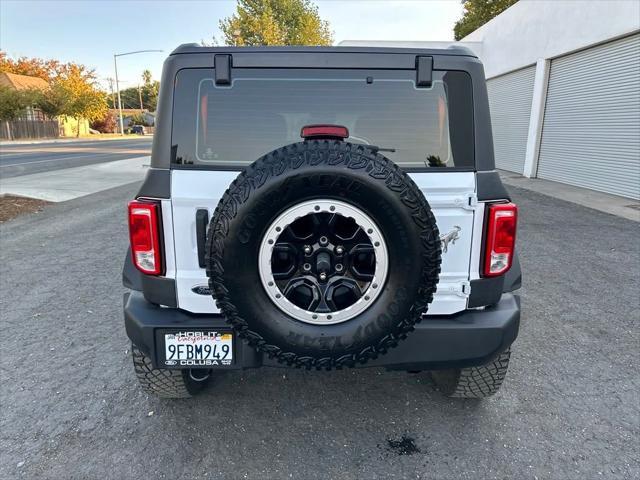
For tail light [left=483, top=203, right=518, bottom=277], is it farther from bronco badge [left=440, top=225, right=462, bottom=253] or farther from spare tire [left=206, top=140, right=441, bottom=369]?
spare tire [left=206, top=140, right=441, bottom=369]

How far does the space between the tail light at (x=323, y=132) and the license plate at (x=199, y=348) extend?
3.25ft

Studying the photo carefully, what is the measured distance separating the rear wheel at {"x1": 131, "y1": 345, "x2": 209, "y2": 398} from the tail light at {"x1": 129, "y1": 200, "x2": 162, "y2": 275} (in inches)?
22.9

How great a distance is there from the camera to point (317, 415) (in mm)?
2574

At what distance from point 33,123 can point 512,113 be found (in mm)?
44415

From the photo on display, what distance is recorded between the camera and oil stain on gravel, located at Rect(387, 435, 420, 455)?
2.28 m

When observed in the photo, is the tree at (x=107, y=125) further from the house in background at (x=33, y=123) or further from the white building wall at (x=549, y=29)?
the white building wall at (x=549, y=29)

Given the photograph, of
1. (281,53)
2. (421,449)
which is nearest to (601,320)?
(421,449)

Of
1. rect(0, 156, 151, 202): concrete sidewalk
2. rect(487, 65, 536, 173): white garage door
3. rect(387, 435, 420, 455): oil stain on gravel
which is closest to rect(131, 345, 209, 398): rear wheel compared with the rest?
rect(387, 435, 420, 455): oil stain on gravel

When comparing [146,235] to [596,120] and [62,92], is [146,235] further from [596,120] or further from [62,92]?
[62,92]

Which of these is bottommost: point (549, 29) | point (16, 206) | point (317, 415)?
point (317, 415)

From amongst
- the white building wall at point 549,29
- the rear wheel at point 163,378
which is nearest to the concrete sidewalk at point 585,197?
the white building wall at point 549,29

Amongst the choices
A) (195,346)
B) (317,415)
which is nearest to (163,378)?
(195,346)

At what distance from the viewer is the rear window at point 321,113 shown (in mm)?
2117

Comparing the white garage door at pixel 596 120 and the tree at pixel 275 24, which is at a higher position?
the tree at pixel 275 24
